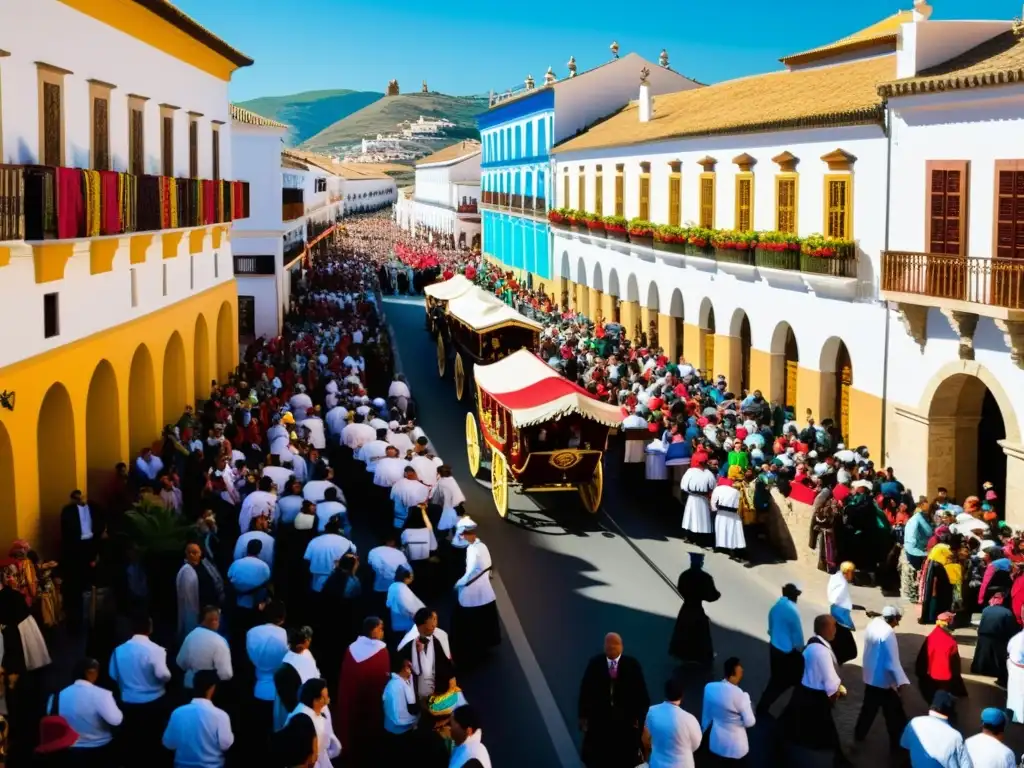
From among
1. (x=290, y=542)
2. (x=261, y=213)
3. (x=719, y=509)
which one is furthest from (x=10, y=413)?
(x=261, y=213)

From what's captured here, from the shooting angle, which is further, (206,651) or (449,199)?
(449,199)

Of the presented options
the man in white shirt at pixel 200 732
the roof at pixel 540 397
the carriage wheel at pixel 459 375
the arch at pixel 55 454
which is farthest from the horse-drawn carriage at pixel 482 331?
the man in white shirt at pixel 200 732

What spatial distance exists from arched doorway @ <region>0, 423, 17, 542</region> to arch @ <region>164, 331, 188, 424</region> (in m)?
9.44

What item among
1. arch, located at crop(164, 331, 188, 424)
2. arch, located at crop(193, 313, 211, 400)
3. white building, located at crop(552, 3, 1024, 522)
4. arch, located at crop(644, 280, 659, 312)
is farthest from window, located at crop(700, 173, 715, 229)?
Answer: arch, located at crop(164, 331, 188, 424)

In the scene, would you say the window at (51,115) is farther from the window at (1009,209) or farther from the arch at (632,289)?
the arch at (632,289)

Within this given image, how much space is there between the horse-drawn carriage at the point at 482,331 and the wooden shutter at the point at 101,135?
380 inches

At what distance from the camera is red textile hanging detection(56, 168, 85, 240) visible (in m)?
15.7

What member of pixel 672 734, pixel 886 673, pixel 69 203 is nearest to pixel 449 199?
pixel 69 203

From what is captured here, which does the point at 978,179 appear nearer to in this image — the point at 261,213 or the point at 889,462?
the point at 889,462

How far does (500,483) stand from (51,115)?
8300 mm

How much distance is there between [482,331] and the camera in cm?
2806

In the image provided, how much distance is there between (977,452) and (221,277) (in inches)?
674

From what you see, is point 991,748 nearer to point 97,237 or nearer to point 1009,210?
Result: point 1009,210

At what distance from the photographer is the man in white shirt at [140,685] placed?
1108 cm
